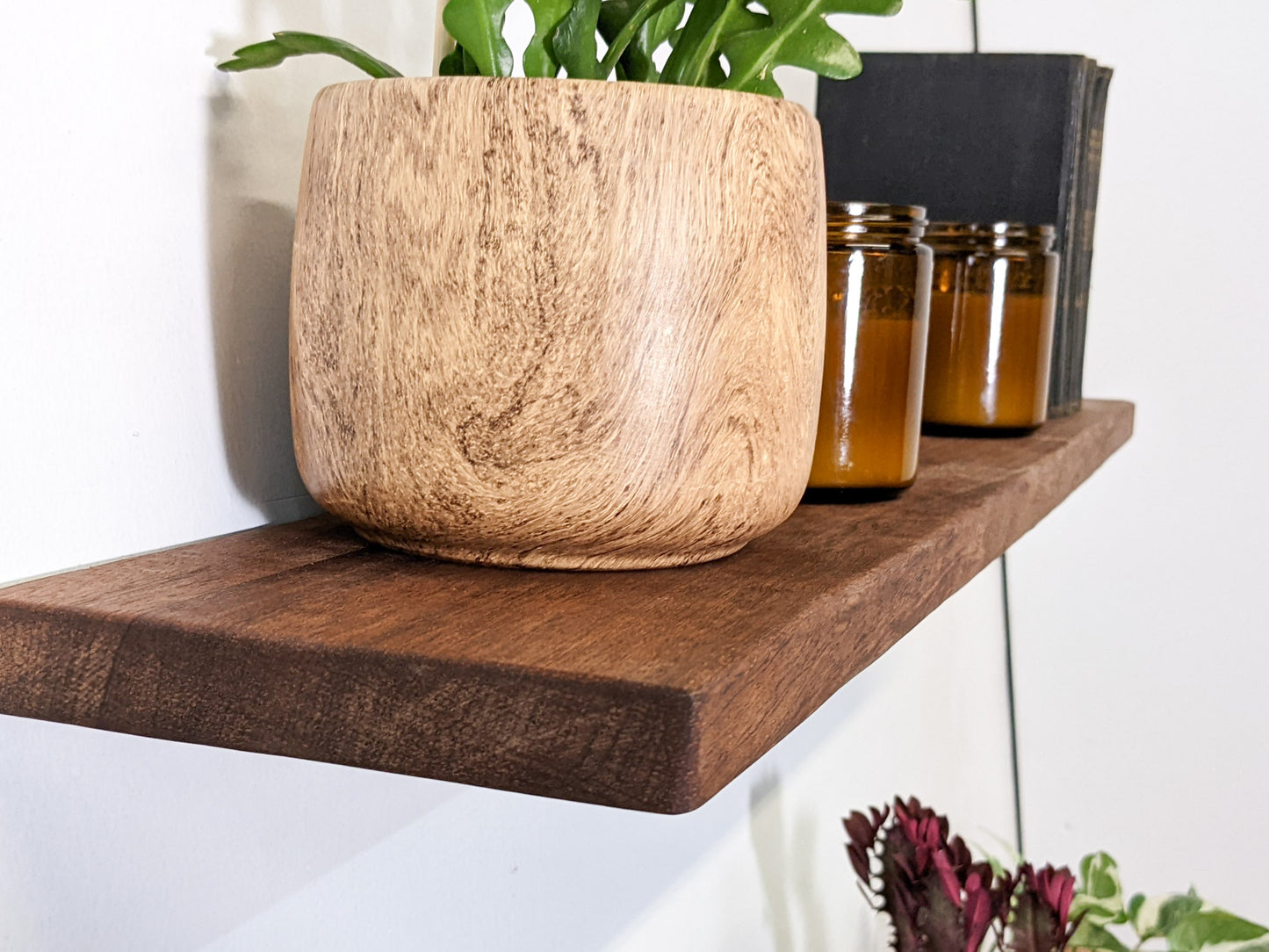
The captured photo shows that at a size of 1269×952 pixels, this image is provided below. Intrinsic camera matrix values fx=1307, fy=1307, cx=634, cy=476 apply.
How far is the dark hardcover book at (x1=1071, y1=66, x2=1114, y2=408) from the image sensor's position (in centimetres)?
80

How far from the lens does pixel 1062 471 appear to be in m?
0.63

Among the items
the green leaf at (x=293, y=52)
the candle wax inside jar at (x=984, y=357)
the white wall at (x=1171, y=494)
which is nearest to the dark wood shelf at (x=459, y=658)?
the green leaf at (x=293, y=52)

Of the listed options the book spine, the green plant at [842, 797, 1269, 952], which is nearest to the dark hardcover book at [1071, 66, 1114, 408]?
the book spine

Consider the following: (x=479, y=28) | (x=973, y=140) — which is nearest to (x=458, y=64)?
(x=479, y=28)

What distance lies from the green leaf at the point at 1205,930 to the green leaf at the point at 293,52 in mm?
808

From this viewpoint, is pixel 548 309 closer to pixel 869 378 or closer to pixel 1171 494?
pixel 869 378

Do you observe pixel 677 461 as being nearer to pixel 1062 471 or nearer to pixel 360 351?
pixel 360 351

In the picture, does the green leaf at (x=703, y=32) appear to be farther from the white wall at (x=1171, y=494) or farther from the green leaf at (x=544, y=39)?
the white wall at (x=1171, y=494)

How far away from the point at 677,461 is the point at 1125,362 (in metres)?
1.08

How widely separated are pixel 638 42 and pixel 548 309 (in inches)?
4.4

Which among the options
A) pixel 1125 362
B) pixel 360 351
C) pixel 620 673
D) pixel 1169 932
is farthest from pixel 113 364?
pixel 1125 362

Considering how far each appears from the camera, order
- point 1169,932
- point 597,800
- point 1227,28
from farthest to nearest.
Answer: point 1227,28, point 1169,932, point 597,800

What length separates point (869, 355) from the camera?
1.59 feet

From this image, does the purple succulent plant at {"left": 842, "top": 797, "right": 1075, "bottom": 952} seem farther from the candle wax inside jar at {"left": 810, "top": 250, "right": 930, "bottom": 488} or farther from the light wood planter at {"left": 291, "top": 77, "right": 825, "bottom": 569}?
the light wood planter at {"left": 291, "top": 77, "right": 825, "bottom": 569}
